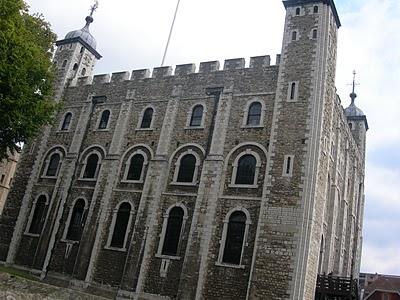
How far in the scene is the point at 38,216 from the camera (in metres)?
26.8

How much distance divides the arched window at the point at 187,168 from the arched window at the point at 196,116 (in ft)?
6.59

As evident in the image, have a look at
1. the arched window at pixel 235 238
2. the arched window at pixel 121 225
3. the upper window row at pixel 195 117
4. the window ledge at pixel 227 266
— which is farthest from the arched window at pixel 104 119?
the window ledge at pixel 227 266

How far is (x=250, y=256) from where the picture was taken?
19375 mm

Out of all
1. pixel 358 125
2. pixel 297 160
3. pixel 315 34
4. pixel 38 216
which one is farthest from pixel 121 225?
pixel 358 125

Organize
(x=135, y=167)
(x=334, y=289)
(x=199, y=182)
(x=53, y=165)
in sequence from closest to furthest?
1. (x=334, y=289)
2. (x=199, y=182)
3. (x=135, y=167)
4. (x=53, y=165)

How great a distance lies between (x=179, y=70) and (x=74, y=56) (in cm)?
1009

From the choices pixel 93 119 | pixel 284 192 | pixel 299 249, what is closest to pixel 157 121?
pixel 93 119

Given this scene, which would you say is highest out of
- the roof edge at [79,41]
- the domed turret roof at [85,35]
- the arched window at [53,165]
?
the domed turret roof at [85,35]

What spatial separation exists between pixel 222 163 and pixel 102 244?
26.8 ft

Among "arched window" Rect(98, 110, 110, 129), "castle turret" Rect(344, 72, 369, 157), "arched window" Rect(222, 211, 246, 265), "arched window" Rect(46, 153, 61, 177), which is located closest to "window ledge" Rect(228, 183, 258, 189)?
"arched window" Rect(222, 211, 246, 265)

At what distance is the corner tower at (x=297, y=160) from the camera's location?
1844cm

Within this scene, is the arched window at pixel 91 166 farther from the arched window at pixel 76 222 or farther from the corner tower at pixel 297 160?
the corner tower at pixel 297 160

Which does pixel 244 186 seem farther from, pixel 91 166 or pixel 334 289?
pixel 91 166

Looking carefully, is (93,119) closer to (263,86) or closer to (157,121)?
(157,121)
